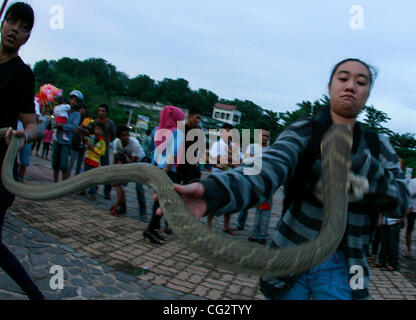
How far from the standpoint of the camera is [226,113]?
268 feet

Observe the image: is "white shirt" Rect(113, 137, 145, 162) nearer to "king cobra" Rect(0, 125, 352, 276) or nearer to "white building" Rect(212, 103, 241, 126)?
"king cobra" Rect(0, 125, 352, 276)

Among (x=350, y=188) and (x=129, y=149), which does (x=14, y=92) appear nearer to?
(x=350, y=188)

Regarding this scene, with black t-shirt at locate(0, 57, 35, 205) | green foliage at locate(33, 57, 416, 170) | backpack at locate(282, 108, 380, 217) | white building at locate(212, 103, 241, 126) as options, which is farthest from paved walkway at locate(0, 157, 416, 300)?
white building at locate(212, 103, 241, 126)

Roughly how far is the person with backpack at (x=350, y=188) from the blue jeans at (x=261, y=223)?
411 cm

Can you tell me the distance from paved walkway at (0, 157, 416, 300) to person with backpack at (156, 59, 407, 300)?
197cm

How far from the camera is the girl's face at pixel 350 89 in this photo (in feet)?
5.10

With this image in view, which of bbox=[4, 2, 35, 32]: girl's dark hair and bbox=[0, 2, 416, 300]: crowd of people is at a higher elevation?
bbox=[4, 2, 35, 32]: girl's dark hair

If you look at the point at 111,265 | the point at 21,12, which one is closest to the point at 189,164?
the point at 111,265

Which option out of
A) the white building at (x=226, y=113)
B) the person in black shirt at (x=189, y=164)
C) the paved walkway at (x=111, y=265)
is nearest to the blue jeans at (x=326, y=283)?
the paved walkway at (x=111, y=265)

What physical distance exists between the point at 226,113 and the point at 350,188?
81288 mm

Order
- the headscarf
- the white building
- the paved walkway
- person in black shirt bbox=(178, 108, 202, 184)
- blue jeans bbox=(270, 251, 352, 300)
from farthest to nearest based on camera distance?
the white building
person in black shirt bbox=(178, 108, 202, 184)
the headscarf
the paved walkway
blue jeans bbox=(270, 251, 352, 300)

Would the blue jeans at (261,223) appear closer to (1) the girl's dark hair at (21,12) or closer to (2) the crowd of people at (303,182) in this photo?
(2) the crowd of people at (303,182)

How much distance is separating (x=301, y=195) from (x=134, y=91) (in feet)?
315

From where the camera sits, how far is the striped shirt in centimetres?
137
